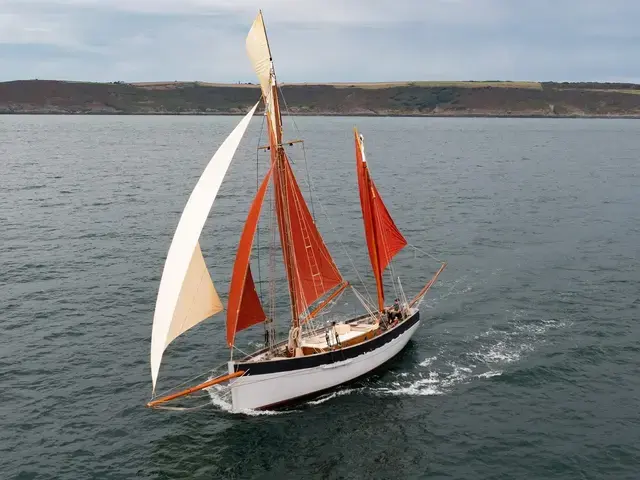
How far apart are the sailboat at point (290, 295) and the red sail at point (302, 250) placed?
6 centimetres

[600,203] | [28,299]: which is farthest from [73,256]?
[600,203]

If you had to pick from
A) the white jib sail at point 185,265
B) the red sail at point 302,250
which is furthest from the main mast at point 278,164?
the white jib sail at point 185,265

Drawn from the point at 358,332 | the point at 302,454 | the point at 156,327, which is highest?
the point at 156,327

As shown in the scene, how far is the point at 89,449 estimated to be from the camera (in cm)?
3244

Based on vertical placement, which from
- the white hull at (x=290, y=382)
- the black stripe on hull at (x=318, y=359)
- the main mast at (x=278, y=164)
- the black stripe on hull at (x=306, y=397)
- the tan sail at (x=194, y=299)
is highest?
the main mast at (x=278, y=164)

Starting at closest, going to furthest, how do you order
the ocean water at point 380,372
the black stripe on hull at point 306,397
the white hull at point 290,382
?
the ocean water at point 380,372
the white hull at point 290,382
the black stripe on hull at point 306,397

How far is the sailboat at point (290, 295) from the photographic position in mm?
31594

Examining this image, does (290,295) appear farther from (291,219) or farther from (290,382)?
(290,382)

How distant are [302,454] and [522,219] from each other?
190ft

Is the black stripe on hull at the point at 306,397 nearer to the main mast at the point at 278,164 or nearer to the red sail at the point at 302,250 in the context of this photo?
the main mast at the point at 278,164

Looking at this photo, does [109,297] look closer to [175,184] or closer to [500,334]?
[500,334]

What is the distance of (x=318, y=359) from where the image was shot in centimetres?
3722

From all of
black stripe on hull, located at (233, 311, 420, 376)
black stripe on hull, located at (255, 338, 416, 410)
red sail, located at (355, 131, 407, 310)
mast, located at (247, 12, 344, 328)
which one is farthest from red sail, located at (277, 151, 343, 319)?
black stripe on hull, located at (255, 338, 416, 410)

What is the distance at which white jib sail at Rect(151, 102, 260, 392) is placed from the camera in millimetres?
31109
